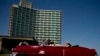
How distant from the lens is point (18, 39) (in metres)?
35.0

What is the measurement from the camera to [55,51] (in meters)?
11.1

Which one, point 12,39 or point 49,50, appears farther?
point 12,39

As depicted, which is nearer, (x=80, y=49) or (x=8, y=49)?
(x=80, y=49)

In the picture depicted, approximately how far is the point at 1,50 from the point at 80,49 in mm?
25863

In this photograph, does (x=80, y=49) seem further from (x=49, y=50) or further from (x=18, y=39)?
(x=18, y=39)

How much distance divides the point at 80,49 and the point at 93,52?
2.02 ft

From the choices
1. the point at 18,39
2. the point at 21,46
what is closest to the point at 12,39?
the point at 18,39

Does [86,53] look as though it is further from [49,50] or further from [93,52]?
[49,50]

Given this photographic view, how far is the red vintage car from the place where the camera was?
36.1ft

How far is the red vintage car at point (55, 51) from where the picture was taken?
11.0 meters

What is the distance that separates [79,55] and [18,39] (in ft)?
80.9

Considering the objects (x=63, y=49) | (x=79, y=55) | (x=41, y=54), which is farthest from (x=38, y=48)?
(x=79, y=55)

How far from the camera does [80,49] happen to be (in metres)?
11.0

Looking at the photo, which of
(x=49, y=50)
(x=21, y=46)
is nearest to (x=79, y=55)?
(x=49, y=50)
